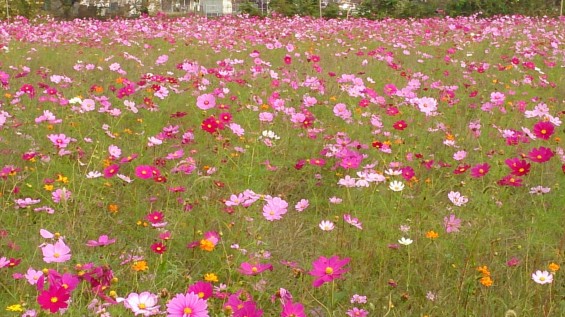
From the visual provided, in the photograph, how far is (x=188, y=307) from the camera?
3.67ft

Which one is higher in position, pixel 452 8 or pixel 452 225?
pixel 452 8

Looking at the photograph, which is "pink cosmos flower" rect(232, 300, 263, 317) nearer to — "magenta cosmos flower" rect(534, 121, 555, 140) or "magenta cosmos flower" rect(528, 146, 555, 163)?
"magenta cosmos flower" rect(528, 146, 555, 163)

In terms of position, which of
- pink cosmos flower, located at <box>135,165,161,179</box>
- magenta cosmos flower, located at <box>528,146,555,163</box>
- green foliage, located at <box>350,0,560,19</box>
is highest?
green foliage, located at <box>350,0,560,19</box>

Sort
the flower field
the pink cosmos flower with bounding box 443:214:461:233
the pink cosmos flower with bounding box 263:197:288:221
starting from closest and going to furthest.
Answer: the flower field → the pink cosmos flower with bounding box 263:197:288:221 → the pink cosmos flower with bounding box 443:214:461:233

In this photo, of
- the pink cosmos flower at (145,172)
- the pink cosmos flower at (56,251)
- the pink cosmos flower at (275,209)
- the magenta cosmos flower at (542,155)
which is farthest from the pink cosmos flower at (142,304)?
the magenta cosmos flower at (542,155)

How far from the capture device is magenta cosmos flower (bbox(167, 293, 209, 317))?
1.11 m

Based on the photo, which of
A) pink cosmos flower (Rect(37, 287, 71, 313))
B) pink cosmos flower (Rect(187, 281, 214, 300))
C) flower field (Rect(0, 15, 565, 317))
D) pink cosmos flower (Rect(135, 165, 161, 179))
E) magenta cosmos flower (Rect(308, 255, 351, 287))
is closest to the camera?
pink cosmos flower (Rect(37, 287, 71, 313))

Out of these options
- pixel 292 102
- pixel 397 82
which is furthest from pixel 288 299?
pixel 397 82

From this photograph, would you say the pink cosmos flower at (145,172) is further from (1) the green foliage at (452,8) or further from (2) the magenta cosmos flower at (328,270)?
(1) the green foliage at (452,8)

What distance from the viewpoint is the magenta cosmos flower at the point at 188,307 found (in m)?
1.11

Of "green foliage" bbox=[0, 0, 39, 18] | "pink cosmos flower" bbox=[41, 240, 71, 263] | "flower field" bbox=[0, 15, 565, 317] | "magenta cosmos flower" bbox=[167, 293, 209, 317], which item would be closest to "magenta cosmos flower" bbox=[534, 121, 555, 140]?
"flower field" bbox=[0, 15, 565, 317]

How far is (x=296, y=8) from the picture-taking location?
1534 cm

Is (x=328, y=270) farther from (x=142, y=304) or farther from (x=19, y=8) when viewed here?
(x=19, y=8)

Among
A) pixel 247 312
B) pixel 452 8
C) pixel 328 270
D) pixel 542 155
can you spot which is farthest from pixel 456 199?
pixel 452 8
